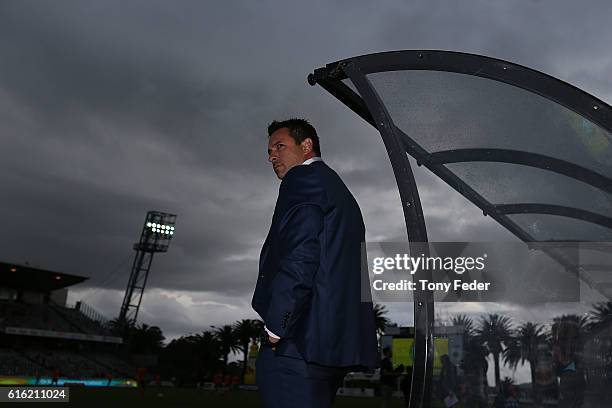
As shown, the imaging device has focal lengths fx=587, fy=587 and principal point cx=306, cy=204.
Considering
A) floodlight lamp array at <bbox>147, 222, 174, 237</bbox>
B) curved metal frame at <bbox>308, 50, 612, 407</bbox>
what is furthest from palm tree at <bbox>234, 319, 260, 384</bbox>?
curved metal frame at <bbox>308, 50, 612, 407</bbox>

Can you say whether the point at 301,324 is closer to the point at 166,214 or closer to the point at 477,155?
the point at 477,155

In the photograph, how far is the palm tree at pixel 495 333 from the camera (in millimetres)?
2738

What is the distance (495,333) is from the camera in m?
2.75

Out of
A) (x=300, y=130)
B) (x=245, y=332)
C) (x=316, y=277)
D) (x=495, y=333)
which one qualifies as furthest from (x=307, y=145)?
(x=245, y=332)

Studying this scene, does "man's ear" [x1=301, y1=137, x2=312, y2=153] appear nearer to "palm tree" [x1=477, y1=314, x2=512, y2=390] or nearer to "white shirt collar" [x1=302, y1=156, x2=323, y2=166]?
"white shirt collar" [x1=302, y1=156, x2=323, y2=166]

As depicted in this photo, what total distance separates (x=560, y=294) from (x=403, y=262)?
80 centimetres

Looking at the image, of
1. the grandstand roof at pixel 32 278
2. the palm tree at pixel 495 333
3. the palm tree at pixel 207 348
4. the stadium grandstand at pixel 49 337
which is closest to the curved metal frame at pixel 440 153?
the palm tree at pixel 495 333

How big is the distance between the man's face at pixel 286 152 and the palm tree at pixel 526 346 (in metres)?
1.29

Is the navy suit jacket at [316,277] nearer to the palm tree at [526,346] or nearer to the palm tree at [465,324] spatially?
the palm tree at [465,324]

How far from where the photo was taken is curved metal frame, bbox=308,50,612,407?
277 cm

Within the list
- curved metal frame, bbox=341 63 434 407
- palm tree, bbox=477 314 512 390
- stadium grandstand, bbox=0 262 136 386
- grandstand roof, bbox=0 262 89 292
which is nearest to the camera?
palm tree, bbox=477 314 512 390

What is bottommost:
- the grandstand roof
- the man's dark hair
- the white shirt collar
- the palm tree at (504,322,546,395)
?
the palm tree at (504,322,546,395)

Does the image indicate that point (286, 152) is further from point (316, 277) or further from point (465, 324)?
point (465, 324)

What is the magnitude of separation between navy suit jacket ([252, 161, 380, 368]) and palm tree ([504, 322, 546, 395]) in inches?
26.1
